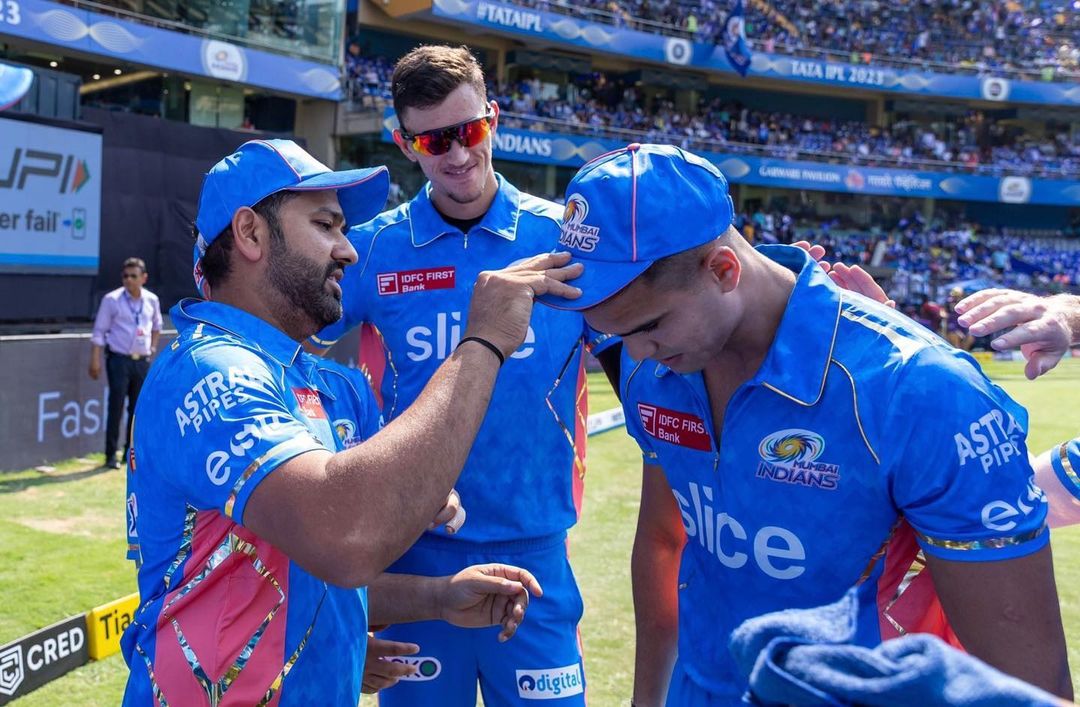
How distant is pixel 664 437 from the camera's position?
Answer: 8.06 ft

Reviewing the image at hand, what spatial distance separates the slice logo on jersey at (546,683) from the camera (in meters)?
3.31

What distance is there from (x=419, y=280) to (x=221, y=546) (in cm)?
156

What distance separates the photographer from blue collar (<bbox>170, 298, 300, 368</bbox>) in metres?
2.34

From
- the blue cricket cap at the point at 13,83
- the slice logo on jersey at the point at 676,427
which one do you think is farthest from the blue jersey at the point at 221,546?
the blue cricket cap at the point at 13,83

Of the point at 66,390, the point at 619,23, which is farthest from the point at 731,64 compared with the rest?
the point at 66,390

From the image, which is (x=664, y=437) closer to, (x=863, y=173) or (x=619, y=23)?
(x=619, y=23)

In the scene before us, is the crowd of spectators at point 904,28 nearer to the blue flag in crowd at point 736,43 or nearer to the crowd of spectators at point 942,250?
the blue flag in crowd at point 736,43

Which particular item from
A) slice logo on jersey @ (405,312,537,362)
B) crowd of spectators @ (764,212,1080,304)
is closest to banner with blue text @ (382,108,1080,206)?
crowd of spectators @ (764,212,1080,304)

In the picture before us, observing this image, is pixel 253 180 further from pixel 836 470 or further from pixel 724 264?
pixel 836 470

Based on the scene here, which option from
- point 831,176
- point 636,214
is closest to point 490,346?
point 636,214

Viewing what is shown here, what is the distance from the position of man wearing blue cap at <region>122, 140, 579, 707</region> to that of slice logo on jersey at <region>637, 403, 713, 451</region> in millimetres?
462

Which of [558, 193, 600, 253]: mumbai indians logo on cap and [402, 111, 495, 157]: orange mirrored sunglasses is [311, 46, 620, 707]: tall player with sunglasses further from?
[558, 193, 600, 253]: mumbai indians logo on cap

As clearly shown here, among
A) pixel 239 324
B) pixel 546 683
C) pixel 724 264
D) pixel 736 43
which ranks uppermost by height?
pixel 736 43

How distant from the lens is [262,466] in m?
1.98
